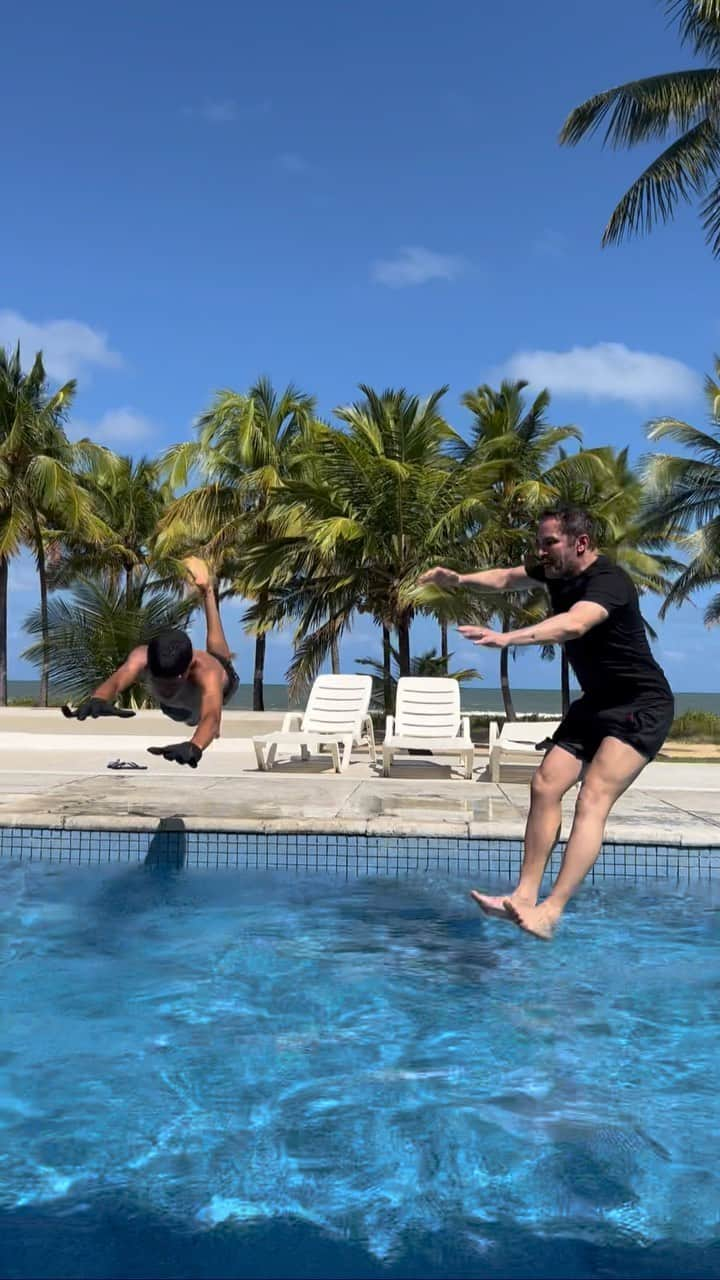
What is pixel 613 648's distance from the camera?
13.9 feet

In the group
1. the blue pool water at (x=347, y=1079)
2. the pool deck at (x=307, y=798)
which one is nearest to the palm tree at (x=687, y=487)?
the pool deck at (x=307, y=798)

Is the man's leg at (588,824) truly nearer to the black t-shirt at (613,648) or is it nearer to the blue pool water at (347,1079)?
the black t-shirt at (613,648)

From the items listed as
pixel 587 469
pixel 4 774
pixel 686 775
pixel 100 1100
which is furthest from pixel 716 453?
pixel 100 1100

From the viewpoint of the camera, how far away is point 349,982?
5.73 meters

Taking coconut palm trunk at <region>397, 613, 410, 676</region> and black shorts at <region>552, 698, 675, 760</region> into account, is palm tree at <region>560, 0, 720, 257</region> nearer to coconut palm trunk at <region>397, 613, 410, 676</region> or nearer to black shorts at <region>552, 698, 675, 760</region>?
coconut palm trunk at <region>397, 613, 410, 676</region>

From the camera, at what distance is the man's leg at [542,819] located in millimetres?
4359

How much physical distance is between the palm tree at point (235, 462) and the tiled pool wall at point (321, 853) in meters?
18.7

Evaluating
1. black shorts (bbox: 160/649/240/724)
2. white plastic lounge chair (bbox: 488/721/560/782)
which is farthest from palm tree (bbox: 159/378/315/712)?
black shorts (bbox: 160/649/240/724)

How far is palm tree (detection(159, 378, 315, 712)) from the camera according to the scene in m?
26.6

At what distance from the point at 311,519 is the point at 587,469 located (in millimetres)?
8092

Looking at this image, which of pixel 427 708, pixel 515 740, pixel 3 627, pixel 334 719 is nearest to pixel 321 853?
pixel 515 740

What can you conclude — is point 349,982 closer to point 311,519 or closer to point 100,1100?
point 100,1100

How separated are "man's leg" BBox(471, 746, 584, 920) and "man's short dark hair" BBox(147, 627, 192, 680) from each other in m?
2.04

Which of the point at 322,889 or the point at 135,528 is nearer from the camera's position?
the point at 322,889
